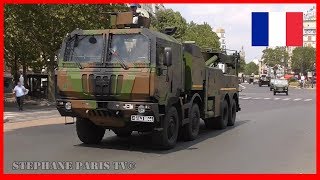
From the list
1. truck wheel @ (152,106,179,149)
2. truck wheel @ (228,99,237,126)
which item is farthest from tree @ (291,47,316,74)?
truck wheel @ (152,106,179,149)

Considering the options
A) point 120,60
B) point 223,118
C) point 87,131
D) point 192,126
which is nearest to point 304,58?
point 223,118

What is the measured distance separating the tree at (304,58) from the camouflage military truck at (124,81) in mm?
112818

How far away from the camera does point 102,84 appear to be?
1034cm

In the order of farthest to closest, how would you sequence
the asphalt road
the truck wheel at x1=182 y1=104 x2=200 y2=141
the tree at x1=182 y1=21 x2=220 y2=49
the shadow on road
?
the tree at x1=182 y1=21 x2=220 y2=49 < the truck wheel at x1=182 y1=104 x2=200 y2=141 < the shadow on road < the asphalt road

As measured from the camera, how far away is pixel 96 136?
39.1 feet

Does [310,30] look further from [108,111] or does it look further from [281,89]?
[108,111]

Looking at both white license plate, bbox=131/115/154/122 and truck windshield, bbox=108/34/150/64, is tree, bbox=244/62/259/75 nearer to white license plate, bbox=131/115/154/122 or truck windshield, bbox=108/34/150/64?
truck windshield, bbox=108/34/150/64

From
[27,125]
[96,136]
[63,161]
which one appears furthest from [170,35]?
[27,125]

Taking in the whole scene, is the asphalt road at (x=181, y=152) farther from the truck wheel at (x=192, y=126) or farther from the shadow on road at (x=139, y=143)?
the truck wheel at (x=192, y=126)

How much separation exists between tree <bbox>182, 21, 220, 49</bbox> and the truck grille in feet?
191

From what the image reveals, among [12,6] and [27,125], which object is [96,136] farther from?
[12,6]

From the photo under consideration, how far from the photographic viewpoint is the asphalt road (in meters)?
8.80

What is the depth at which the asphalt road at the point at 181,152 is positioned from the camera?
28.9ft

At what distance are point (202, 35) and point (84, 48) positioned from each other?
239ft
